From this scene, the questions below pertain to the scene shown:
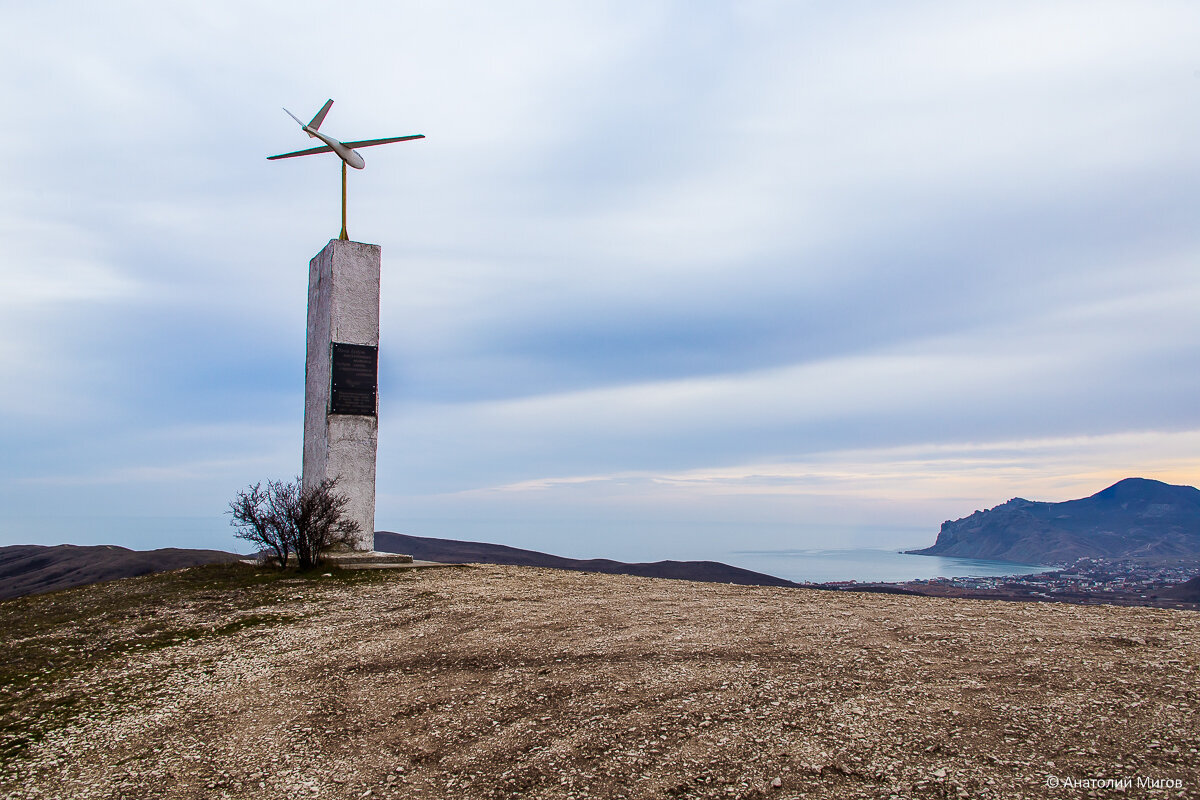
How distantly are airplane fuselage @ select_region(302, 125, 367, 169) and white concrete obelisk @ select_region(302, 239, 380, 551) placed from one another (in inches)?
113

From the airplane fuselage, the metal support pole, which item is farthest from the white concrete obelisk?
the airplane fuselage

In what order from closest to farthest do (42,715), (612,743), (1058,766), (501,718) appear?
(1058,766) → (612,743) → (501,718) → (42,715)

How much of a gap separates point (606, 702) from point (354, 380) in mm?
11921

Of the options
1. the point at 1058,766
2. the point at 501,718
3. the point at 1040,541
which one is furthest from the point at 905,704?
the point at 1040,541

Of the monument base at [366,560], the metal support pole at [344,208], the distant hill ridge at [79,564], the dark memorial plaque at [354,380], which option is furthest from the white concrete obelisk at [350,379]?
the distant hill ridge at [79,564]

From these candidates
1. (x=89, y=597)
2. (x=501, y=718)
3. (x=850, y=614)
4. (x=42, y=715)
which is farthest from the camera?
(x=89, y=597)

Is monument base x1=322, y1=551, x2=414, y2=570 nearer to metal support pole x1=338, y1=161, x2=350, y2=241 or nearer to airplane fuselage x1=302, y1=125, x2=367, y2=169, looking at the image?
metal support pole x1=338, y1=161, x2=350, y2=241

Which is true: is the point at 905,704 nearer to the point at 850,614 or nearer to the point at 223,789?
the point at 850,614

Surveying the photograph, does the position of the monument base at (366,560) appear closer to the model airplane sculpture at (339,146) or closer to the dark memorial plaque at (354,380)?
the dark memorial plaque at (354,380)

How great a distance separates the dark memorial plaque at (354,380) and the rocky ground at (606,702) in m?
6.60

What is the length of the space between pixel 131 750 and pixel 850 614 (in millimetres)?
8006

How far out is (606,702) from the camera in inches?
239

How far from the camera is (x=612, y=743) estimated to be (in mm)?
5355

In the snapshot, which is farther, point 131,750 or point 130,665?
point 130,665
